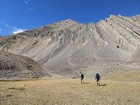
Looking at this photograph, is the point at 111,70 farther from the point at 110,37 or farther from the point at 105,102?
the point at 105,102

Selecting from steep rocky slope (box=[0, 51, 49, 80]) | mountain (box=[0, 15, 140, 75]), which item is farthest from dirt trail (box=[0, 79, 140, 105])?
mountain (box=[0, 15, 140, 75])

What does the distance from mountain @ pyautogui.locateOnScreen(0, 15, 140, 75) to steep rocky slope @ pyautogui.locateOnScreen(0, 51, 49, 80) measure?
20.9m

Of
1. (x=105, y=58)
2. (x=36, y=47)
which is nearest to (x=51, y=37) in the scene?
(x=36, y=47)

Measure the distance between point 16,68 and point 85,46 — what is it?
177 ft

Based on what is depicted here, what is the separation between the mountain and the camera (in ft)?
321

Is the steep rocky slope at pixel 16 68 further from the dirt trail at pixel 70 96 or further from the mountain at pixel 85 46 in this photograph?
the dirt trail at pixel 70 96

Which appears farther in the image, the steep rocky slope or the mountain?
the mountain

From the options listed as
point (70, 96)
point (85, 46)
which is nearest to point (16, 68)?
point (70, 96)

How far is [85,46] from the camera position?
114m

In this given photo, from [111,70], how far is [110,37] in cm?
3308

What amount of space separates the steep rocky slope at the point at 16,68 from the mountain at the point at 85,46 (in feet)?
68.5

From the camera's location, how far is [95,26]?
5157 inches

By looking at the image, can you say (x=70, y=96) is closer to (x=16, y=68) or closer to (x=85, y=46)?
(x=16, y=68)

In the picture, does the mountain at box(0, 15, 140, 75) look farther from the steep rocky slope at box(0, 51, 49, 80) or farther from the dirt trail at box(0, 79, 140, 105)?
the dirt trail at box(0, 79, 140, 105)
